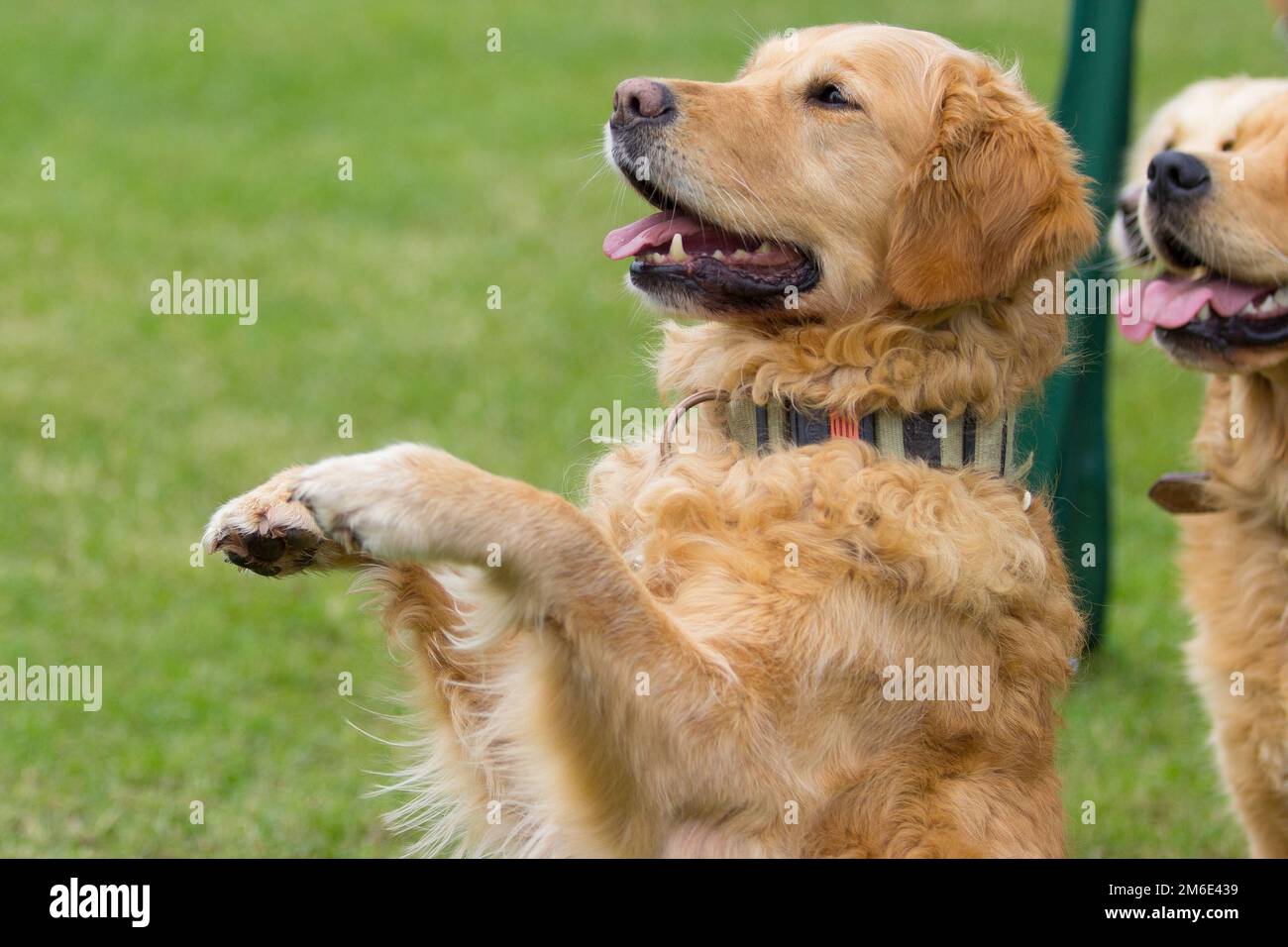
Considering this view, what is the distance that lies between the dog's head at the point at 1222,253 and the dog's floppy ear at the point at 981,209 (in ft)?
2.66

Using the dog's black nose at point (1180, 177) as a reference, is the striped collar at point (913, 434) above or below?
below

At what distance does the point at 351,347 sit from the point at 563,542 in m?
6.78

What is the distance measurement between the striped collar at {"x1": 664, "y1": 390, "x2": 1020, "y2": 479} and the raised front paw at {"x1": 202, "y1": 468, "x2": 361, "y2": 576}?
1.15 meters

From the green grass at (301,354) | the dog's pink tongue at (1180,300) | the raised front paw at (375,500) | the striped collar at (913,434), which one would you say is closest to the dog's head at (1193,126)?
the dog's pink tongue at (1180,300)

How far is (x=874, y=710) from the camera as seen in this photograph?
3414 mm

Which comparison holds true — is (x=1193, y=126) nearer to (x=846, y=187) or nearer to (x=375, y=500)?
(x=846, y=187)

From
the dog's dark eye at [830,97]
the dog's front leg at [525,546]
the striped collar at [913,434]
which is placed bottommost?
the dog's front leg at [525,546]

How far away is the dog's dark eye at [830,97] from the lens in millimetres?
3920

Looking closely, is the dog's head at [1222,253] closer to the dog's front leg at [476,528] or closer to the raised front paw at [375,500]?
the dog's front leg at [476,528]

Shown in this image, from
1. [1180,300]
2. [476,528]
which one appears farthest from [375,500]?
[1180,300]

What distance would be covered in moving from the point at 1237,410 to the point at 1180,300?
0.45 metres
